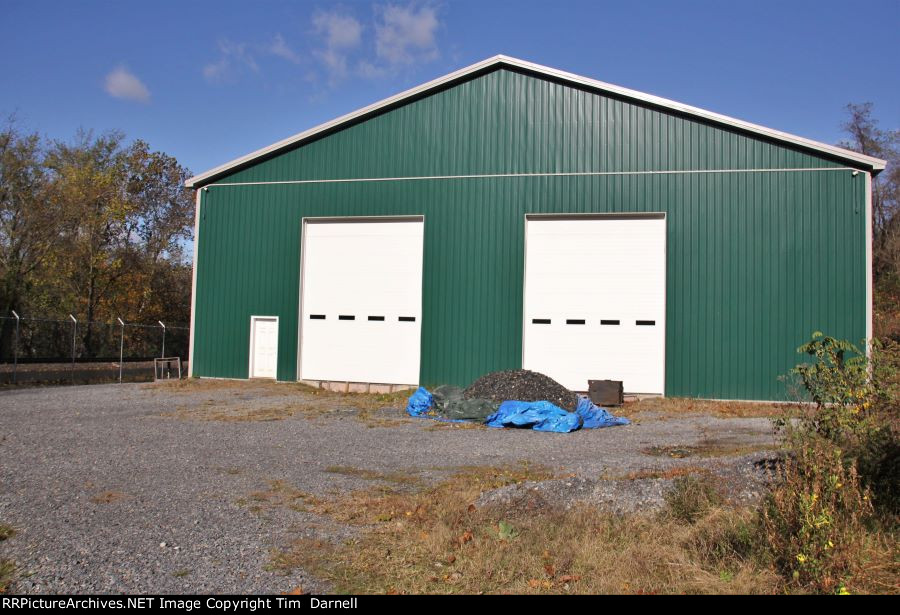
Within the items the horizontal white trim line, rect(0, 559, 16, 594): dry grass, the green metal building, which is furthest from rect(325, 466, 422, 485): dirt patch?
the horizontal white trim line

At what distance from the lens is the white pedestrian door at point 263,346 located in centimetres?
2027

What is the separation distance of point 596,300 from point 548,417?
20.3 ft

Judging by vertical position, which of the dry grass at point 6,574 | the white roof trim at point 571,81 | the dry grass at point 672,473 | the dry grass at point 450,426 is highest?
the white roof trim at point 571,81

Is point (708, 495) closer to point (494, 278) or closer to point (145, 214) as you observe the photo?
point (494, 278)

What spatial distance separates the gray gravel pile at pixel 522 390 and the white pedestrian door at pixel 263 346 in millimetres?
7957

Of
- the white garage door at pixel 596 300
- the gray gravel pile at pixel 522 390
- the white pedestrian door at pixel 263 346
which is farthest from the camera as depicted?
the white pedestrian door at pixel 263 346

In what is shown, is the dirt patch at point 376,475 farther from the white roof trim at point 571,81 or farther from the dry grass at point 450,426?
the white roof trim at point 571,81

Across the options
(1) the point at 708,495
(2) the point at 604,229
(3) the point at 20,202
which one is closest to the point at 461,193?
(2) the point at 604,229

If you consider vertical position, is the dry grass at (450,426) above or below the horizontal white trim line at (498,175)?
below

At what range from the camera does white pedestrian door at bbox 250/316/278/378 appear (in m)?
20.3

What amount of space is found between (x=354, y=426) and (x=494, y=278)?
7261 millimetres

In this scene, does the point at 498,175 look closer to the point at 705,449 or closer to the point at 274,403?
the point at 274,403

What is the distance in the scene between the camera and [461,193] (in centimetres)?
1894

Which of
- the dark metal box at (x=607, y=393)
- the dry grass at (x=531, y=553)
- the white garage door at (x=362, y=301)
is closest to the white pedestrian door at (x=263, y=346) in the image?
the white garage door at (x=362, y=301)
